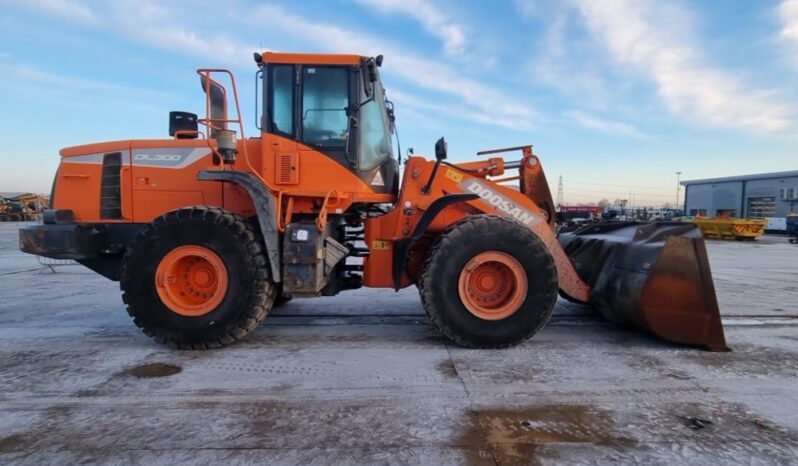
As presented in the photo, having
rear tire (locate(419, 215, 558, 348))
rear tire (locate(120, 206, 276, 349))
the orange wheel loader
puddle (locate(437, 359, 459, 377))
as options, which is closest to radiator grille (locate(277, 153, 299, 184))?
the orange wheel loader

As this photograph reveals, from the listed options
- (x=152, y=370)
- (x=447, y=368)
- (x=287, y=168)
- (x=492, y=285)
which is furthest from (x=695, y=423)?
(x=152, y=370)

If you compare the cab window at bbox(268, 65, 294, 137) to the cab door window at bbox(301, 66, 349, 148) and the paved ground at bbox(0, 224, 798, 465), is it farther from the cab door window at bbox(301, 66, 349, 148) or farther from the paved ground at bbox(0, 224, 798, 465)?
the paved ground at bbox(0, 224, 798, 465)

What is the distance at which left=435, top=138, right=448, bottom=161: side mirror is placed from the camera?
4422 mm

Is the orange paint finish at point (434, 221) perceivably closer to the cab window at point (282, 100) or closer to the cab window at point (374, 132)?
the cab window at point (374, 132)

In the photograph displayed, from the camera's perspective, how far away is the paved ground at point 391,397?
8.53 feet

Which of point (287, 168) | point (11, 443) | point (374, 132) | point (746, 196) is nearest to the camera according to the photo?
point (11, 443)

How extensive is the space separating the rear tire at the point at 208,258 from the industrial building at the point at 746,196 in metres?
49.5

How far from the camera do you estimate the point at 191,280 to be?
4477 millimetres

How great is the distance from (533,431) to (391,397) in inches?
39.5

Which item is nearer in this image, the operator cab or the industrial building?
the operator cab

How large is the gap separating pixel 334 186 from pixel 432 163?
3.46 ft

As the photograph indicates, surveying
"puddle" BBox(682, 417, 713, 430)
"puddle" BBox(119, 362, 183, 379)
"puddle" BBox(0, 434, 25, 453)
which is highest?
"puddle" BBox(682, 417, 713, 430)

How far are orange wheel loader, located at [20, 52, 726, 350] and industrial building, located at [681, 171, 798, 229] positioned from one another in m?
46.8

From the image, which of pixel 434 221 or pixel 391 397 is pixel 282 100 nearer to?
pixel 434 221
